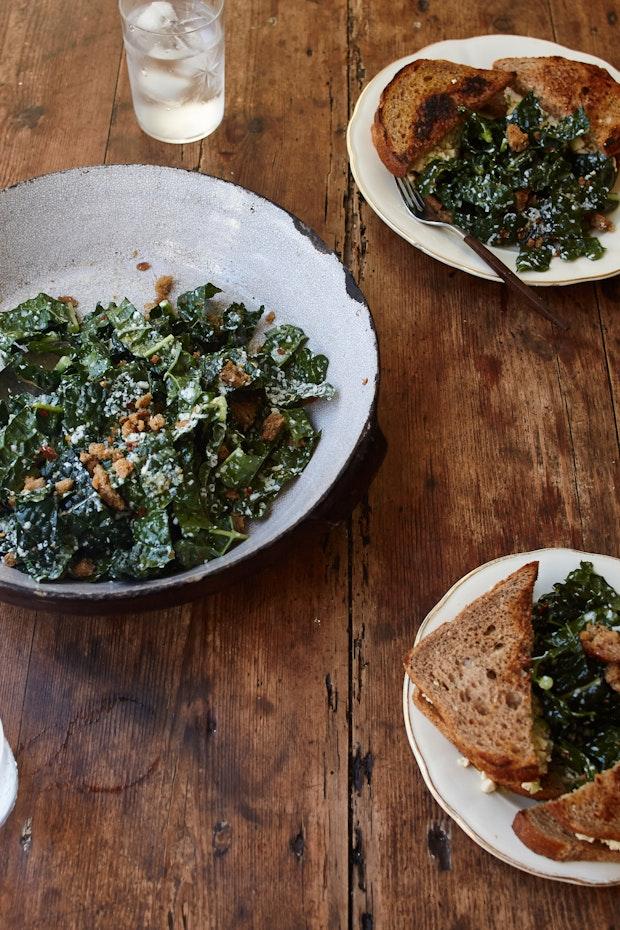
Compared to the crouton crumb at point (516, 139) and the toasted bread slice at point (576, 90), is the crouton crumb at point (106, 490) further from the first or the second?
the toasted bread slice at point (576, 90)

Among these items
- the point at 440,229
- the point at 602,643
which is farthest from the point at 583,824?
the point at 440,229

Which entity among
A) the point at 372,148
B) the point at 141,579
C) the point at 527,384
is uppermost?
the point at 372,148

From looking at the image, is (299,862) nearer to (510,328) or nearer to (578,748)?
(578,748)

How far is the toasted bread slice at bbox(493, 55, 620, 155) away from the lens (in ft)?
7.34

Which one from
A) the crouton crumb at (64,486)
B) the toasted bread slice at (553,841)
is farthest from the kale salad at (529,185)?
→ the toasted bread slice at (553,841)

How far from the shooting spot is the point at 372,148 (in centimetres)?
234

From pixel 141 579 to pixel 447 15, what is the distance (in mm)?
2207

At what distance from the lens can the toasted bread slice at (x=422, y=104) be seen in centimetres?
225

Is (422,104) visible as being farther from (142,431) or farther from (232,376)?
(142,431)

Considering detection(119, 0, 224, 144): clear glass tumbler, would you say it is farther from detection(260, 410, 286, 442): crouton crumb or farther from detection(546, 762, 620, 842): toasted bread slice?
detection(546, 762, 620, 842): toasted bread slice

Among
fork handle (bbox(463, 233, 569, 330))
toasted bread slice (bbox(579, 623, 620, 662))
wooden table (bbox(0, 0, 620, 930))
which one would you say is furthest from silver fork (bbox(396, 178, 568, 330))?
toasted bread slice (bbox(579, 623, 620, 662))

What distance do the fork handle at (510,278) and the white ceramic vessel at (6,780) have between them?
4.94 feet

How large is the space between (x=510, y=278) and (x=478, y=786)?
47.0 inches

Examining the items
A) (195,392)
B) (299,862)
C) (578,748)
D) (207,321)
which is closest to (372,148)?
(207,321)
